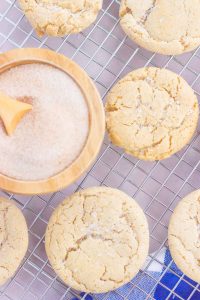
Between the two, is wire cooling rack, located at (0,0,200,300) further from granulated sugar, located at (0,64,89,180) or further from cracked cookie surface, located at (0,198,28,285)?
granulated sugar, located at (0,64,89,180)

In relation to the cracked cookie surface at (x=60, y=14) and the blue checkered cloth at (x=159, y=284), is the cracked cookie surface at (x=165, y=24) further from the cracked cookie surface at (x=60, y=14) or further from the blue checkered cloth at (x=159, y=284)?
the blue checkered cloth at (x=159, y=284)

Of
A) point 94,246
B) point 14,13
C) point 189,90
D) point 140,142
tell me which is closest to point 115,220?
point 94,246

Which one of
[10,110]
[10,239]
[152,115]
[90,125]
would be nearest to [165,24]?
[152,115]

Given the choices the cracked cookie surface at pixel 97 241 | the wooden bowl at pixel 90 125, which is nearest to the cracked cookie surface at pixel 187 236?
the cracked cookie surface at pixel 97 241

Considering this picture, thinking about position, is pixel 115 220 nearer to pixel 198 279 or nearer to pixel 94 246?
pixel 94 246

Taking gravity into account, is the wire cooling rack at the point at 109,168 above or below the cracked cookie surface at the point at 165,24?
below

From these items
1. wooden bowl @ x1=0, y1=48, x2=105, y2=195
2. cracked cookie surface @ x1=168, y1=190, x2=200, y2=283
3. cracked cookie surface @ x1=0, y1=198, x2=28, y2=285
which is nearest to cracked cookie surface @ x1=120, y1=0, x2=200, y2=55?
wooden bowl @ x1=0, y1=48, x2=105, y2=195
